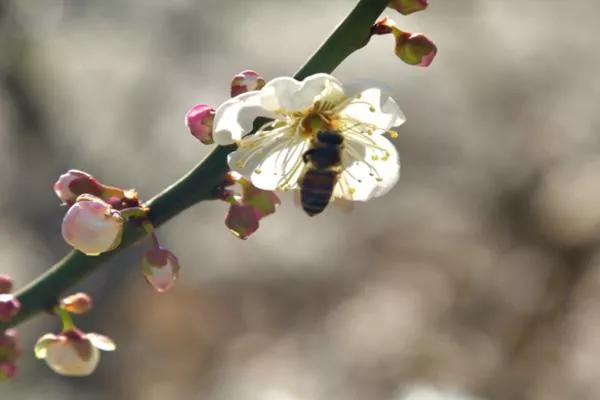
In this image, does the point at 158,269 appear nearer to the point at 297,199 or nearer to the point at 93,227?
the point at 93,227

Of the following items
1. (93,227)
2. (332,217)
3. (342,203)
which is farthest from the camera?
(332,217)

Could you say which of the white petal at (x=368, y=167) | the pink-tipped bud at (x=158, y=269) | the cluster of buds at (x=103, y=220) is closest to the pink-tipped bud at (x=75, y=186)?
the cluster of buds at (x=103, y=220)

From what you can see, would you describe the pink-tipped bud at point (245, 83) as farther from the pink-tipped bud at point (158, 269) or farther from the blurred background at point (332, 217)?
the blurred background at point (332, 217)

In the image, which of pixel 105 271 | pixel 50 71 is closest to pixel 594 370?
pixel 105 271

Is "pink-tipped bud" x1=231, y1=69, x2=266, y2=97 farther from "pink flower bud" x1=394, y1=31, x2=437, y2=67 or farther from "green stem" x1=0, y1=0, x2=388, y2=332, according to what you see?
"pink flower bud" x1=394, y1=31, x2=437, y2=67

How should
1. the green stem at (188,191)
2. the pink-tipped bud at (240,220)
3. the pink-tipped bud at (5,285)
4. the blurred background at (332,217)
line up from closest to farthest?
the green stem at (188,191) → the pink-tipped bud at (240,220) → the pink-tipped bud at (5,285) → the blurred background at (332,217)

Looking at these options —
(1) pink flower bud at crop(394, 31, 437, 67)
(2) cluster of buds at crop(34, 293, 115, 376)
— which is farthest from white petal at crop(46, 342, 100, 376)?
(1) pink flower bud at crop(394, 31, 437, 67)

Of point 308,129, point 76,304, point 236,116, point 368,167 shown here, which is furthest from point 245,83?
point 76,304
